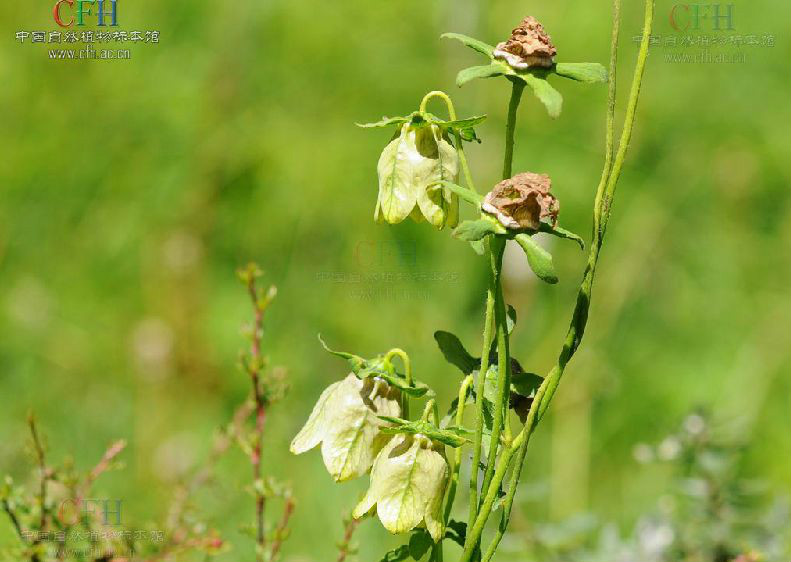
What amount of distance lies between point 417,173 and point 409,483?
18 cm

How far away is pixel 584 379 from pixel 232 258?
30.4 inches

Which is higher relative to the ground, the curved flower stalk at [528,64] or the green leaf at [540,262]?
the curved flower stalk at [528,64]

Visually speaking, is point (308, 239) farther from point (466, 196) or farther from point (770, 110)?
point (466, 196)

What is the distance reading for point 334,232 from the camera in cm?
206

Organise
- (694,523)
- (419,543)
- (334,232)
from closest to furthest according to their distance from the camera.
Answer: (419,543)
(694,523)
(334,232)

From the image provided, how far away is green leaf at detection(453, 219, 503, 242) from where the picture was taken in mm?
559

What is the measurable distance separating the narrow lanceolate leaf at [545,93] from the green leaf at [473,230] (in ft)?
0.22

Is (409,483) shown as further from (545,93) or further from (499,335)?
(545,93)

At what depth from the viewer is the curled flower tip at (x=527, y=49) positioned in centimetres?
60

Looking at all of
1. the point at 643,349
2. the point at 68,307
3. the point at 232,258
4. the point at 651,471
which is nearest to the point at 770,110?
the point at 643,349

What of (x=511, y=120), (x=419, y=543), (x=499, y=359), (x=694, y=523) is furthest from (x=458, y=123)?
(x=694, y=523)

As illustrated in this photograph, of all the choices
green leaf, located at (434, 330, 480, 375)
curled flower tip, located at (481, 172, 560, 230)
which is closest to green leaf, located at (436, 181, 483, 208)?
curled flower tip, located at (481, 172, 560, 230)

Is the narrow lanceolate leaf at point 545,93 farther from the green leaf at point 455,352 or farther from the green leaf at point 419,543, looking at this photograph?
the green leaf at point 419,543

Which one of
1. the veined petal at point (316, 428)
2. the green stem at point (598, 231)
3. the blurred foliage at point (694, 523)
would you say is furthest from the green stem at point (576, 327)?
the blurred foliage at point (694, 523)
